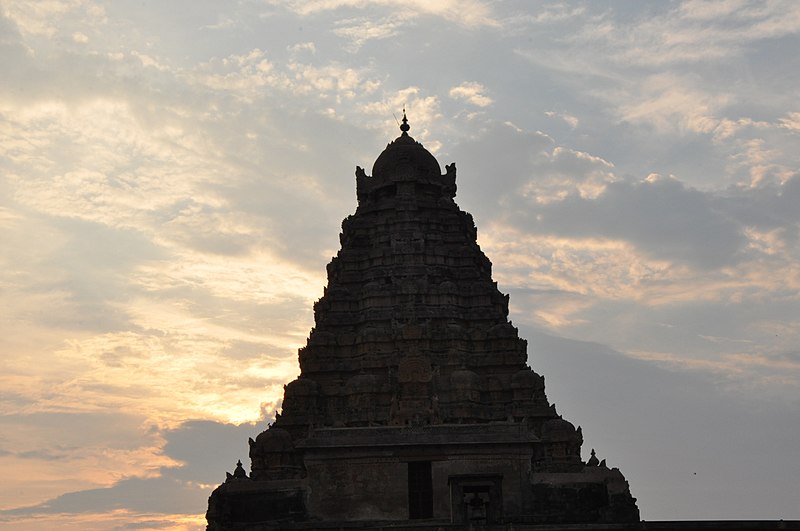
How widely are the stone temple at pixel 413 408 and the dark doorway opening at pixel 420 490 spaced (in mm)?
72

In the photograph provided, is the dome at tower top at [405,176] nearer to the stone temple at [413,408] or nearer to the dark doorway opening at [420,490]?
the stone temple at [413,408]

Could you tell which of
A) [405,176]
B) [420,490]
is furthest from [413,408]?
[405,176]

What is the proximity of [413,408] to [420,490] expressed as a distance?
781 centimetres

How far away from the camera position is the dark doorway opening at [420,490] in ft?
193

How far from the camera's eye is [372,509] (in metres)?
59.2

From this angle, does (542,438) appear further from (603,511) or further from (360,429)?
(360,429)

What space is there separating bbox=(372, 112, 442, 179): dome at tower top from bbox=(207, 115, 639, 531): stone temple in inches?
3.9

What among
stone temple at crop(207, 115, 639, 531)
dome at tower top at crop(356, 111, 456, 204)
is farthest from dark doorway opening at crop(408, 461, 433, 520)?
dome at tower top at crop(356, 111, 456, 204)

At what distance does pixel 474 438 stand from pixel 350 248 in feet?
76.0

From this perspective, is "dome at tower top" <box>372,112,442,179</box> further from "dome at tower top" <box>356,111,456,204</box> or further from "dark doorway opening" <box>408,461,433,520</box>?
"dark doorway opening" <box>408,461,433,520</box>

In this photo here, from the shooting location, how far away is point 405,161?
8256 centimetres

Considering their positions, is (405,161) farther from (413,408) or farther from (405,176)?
(413,408)

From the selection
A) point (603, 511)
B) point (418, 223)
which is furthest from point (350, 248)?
point (603, 511)

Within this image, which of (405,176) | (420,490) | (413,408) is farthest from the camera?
(405,176)
